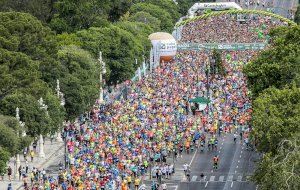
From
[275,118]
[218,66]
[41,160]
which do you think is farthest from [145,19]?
[275,118]

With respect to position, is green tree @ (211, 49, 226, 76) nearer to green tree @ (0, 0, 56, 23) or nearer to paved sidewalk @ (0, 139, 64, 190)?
green tree @ (0, 0, 56, 23)

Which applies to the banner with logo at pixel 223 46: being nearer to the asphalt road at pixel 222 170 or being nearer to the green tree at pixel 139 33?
the green tree at pixel 139 33

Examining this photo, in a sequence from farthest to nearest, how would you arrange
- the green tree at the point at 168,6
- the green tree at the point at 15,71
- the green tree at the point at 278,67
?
the green tree at the point at 168,6 → the green tree at the point at 278,67 → the green tree at the point at 15,71

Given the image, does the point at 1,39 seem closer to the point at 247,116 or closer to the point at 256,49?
the point at 247,116

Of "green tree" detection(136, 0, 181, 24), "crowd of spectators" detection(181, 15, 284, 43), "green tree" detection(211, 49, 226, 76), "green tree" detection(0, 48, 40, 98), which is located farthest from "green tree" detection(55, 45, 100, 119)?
"green tree" detection(136, 0, 181, 24)

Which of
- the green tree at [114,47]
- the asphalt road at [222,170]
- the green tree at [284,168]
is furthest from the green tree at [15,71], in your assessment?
the green tree at [284,168]

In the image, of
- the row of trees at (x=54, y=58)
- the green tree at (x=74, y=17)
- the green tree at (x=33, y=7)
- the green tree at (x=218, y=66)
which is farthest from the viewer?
the green tree at (x=33, y=7)

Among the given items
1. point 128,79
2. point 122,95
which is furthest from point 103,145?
point 128,79
